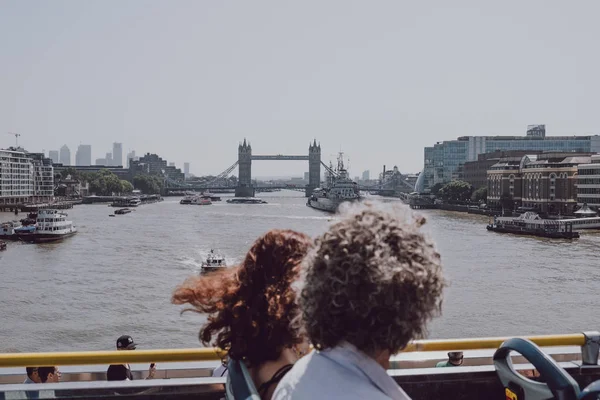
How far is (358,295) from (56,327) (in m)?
7.59

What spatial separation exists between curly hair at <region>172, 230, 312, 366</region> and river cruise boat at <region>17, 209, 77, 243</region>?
61.8 ft

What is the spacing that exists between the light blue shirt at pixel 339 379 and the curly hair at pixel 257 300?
0.16 meters

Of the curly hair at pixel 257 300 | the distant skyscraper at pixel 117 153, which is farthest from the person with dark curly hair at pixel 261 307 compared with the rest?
the distant skyscraper at pixel 117 153

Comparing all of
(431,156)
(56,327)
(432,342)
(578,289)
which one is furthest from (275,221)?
(431,156)

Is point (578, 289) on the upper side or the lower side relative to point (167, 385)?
lower

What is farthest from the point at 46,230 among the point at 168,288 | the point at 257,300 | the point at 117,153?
the point at 117,153

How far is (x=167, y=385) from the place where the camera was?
1.12m

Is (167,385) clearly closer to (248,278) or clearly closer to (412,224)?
(248,278)

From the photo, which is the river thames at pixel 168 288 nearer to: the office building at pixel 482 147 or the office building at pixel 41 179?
the office building at pixel 41 179

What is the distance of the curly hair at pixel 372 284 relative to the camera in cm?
59

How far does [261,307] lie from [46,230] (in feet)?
63.7

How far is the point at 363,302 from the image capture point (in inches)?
23.3

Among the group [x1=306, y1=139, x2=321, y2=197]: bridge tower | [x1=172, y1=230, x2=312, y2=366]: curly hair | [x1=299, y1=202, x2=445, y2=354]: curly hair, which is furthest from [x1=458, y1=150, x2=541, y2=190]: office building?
[x1=299, y1=202, x2=445, y2=354]: curly hair

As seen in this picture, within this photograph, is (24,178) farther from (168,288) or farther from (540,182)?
(168,288)
